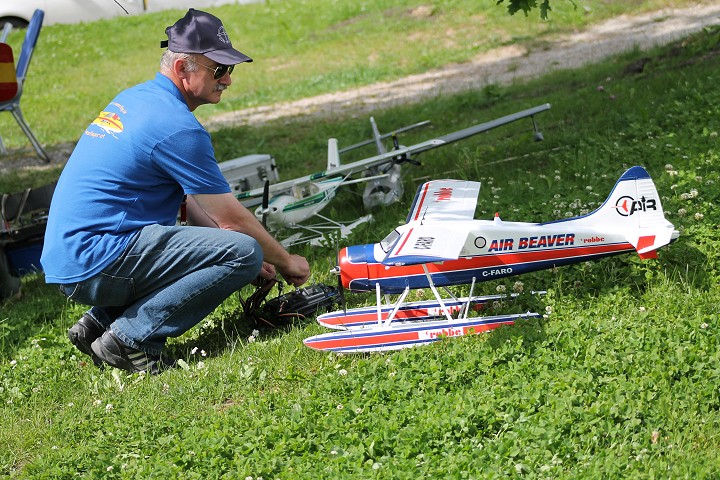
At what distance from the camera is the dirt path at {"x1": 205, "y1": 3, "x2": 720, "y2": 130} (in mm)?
12797

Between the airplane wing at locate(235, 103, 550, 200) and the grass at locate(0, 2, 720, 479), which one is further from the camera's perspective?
the airplane wing at locate(235, 103, 550, 200)

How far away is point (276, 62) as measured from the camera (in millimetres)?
16938

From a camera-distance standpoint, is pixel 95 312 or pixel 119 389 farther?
pixel 95 312

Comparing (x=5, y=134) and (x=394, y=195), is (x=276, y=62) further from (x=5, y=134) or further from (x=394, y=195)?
(x=394, y=195)

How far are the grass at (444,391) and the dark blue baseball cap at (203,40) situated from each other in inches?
69.6

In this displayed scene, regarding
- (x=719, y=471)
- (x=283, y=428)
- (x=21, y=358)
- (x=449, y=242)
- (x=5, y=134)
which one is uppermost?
(x=449, y=242)

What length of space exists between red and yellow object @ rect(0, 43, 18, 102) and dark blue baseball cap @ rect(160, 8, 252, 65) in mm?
5814

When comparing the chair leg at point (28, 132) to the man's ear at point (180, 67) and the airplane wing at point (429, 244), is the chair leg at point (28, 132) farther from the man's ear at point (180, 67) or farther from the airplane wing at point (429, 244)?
the airplane wing at point (429, 244)

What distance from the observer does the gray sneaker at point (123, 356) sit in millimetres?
5047

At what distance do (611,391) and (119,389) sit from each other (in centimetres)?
281

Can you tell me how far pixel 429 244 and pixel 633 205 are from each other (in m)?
1.28

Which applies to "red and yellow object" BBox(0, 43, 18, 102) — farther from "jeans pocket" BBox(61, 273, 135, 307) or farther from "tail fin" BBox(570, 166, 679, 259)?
"tail fin" BBox(570, 166, 679, 259)

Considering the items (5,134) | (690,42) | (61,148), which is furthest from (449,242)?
(5,134)

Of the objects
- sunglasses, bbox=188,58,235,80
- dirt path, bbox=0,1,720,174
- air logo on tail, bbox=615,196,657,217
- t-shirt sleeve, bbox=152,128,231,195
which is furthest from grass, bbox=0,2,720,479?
dirt path, bbox=0,1,720,174
